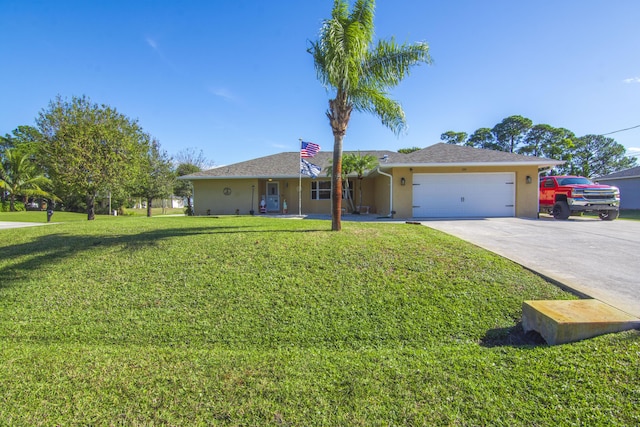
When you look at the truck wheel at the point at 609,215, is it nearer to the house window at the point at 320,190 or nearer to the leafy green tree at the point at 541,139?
the house window at the point at 320,190

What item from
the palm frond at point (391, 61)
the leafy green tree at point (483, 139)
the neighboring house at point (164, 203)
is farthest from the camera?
the leafy green tree at point (483, 139)

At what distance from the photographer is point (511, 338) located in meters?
3.15

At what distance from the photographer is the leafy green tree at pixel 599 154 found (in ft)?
125

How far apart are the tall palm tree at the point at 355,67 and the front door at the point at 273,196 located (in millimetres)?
11919

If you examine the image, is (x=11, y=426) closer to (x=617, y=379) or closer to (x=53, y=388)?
(x=53, y=388)

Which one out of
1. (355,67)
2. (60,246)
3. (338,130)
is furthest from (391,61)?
(60,246)

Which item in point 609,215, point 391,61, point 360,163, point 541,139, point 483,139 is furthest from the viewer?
point 483,139

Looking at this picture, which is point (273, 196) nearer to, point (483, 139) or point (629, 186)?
point (629, 186)

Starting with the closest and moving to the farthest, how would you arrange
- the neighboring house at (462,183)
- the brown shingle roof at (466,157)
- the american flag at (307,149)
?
the brown shingle roof at (466,157), the neighboring house at (462,183), the american flag at (307,149)

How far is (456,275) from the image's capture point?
4422 mm

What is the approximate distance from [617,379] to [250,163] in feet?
63.6

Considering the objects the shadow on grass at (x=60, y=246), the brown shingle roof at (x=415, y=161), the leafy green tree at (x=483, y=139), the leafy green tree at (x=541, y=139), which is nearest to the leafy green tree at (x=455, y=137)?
the leafy green tree at (x=483, y=139)

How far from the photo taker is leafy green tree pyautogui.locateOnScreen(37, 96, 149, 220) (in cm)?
1330

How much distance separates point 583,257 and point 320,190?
14223 millimetres
